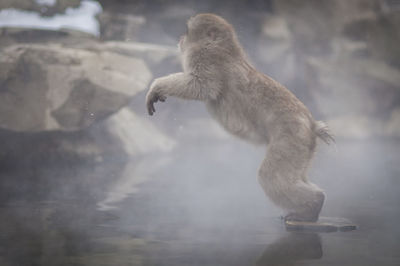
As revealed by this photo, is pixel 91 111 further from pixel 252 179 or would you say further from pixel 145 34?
pixel 145 34

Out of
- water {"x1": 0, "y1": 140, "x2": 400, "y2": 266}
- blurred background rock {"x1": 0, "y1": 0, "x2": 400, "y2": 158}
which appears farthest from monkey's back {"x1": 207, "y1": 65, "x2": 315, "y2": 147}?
blurred background rock {"x1": 0, "y1": 0, "x2": 400, "y2": 158}

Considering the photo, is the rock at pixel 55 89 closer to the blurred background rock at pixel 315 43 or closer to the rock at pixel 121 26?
the blurred background rock at pixel 315 43

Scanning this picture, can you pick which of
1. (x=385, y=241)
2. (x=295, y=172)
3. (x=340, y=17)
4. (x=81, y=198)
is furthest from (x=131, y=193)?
(x=340, y=17)

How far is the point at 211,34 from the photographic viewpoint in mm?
3107

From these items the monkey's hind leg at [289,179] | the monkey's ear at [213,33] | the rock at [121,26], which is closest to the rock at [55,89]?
the monkey's ear at [213,33]

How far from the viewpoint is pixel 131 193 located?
4.39 meters

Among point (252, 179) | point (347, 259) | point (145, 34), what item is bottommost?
point (347, 259)

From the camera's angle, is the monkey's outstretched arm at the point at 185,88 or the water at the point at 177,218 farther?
the monkey's outstretched arm at the point at 185,88

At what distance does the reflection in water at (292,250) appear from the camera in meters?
2.31

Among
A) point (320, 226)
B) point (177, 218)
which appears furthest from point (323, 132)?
point (177, 218)

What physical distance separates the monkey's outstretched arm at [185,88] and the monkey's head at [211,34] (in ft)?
0.91

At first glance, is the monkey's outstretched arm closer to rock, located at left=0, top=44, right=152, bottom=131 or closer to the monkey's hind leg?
the monkey's hind leg

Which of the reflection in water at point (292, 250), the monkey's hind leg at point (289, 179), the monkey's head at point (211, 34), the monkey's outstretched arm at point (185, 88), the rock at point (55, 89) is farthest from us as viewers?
the rock at point (55, 89)

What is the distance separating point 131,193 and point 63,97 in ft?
8.68
